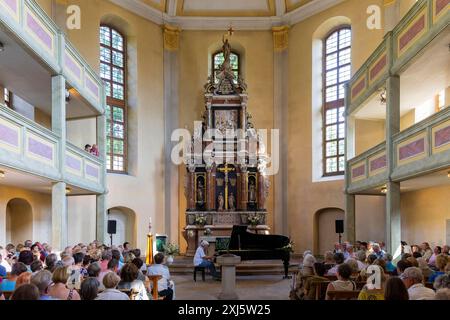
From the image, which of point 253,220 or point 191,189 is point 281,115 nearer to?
point 253,220

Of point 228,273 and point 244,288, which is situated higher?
point 228,273

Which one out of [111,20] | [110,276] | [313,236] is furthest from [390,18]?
[110,276]

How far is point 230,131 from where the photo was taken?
22.3 m

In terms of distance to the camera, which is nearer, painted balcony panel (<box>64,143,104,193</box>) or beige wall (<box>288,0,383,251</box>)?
painted balcony panel (<box>64,143,104,193</box>)

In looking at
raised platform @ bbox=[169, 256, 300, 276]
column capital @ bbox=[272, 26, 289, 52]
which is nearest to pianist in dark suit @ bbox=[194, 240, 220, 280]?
raised platform @ bbox=[169, 256, 300, 276]

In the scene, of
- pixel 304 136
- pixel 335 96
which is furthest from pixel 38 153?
pixel 335 96

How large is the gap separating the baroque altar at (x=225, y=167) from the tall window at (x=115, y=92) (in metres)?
2.95

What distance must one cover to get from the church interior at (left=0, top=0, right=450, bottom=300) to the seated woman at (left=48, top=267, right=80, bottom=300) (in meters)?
7.31

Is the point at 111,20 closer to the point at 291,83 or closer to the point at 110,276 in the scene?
the point at 291,83

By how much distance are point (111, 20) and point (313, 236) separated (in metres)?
12.8

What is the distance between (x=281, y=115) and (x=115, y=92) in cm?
762

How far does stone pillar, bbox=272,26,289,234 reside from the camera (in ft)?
76.7

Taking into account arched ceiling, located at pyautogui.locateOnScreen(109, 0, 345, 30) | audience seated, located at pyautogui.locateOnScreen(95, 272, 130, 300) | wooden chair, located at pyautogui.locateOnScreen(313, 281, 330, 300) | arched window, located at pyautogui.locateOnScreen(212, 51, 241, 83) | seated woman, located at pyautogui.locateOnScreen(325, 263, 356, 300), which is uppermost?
arched ceiling, located at pyautogui.locateOnScreen(109, 0, 345, 30)

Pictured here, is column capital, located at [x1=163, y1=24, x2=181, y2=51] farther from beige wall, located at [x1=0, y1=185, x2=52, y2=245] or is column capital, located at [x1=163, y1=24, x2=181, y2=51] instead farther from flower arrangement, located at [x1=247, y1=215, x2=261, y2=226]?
beige wall, located at [x1=0, y1=185, x2=52, y2=245]
